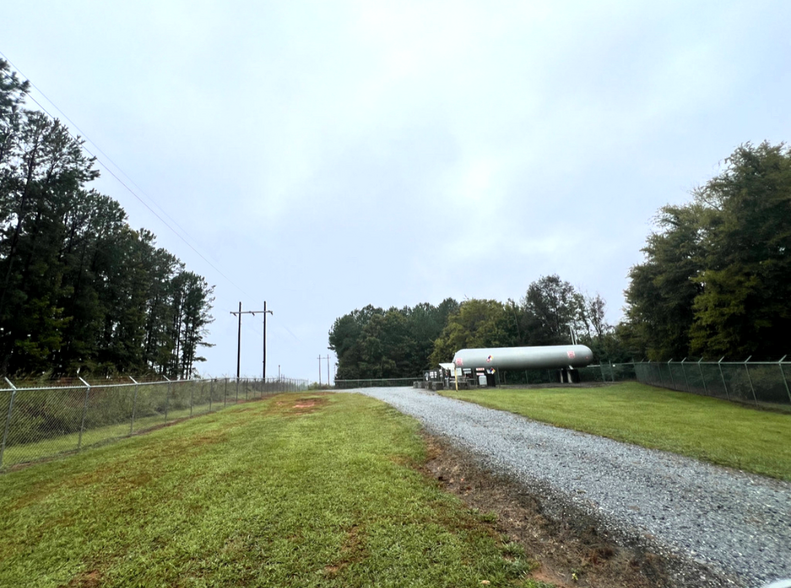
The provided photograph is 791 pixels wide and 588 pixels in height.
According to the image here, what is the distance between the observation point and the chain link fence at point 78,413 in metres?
8.69

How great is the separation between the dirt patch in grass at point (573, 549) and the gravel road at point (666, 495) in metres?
0.21

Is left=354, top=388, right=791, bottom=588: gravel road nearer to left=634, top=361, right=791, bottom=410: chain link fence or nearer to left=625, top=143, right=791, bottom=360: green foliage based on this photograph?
left=634, top=361, right=791, bottom=410: chain link fence

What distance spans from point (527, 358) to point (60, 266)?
35362 mm

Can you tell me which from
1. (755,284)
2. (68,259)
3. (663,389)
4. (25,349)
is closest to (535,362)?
(663,389)

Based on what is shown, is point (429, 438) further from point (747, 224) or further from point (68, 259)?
point (68, 259)

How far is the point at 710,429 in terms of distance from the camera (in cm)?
945

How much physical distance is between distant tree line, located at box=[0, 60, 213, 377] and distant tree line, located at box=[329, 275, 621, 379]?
3462cm

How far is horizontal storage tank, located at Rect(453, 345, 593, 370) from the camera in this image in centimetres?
3027

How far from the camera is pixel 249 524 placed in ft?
13.5

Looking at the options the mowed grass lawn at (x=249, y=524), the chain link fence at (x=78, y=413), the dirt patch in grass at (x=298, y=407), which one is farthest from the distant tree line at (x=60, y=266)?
the mowed grass lawn at (x=249, y=524)

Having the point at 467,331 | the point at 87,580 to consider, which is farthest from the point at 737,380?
the point at 467,331

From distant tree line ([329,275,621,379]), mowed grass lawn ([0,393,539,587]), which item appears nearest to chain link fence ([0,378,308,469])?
mowed grass lawn ([0,393,539,587])

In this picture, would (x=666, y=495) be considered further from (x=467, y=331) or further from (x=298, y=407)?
(x=467, y=331)

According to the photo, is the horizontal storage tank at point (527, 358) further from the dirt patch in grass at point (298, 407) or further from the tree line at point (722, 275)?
the dirt patch in grass at point (298, 407)
